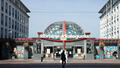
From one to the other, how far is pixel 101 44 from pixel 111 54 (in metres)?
3.56

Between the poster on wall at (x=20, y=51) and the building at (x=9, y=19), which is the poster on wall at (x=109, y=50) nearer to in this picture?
the poster on wall at (x=20, y=51)

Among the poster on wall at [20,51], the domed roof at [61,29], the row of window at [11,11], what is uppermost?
the row of window at [11,11]

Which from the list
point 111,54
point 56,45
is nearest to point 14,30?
point 56,45

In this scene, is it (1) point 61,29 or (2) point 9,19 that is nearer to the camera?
(1) point 61,29

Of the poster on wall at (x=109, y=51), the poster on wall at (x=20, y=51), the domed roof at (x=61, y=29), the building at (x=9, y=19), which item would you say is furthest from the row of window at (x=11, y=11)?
the poster on wall at (x=109, y=51)

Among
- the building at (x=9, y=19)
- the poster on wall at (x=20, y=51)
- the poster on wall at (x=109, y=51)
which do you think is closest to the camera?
the poster on wall at (x=109, y=51)

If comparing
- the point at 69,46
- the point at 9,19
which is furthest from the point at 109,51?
the point at 9,19

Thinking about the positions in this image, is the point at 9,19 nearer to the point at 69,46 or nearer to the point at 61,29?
the point at 61,29

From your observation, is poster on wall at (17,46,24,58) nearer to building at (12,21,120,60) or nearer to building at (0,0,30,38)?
building at (12,21,120,60)

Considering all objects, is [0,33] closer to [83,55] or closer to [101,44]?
[83,55]

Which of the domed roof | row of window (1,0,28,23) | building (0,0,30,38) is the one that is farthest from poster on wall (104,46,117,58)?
row of window (1,0,28,23)

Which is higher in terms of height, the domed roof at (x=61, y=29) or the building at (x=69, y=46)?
the domed roof at (x=61, y=29)

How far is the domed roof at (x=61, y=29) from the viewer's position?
46834 mm

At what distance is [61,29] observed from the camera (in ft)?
156
